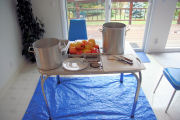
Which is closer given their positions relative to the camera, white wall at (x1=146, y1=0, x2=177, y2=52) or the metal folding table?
the metal folding table

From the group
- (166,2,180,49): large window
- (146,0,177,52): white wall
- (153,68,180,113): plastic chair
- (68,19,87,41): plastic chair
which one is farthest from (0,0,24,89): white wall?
(166,2,180,49): large window

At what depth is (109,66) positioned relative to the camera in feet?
4.00

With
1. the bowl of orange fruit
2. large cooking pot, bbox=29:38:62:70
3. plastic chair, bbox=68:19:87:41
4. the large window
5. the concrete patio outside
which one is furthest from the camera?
the concrete patio outside

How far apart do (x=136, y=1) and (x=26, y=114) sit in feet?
8.57

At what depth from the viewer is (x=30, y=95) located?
1.86 m

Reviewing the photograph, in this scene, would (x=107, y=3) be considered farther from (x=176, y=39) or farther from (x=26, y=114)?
(x=26, y=114)

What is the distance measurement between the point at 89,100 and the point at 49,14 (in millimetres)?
1714

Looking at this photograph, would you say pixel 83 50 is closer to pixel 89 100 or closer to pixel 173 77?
pixel 89 100

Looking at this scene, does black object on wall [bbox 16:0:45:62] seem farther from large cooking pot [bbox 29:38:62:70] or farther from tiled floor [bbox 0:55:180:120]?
large cooking pot [bbox 29:38:62:70]

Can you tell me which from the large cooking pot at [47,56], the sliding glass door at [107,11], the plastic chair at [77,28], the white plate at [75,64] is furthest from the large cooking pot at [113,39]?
the sliding glass door at [107,11]

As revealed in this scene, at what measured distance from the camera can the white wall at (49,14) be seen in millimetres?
2469

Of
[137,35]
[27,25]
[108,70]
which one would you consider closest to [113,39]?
[108,70]

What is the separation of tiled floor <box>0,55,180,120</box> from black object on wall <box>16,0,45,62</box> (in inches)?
18.1

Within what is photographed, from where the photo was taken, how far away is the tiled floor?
1.59 m
